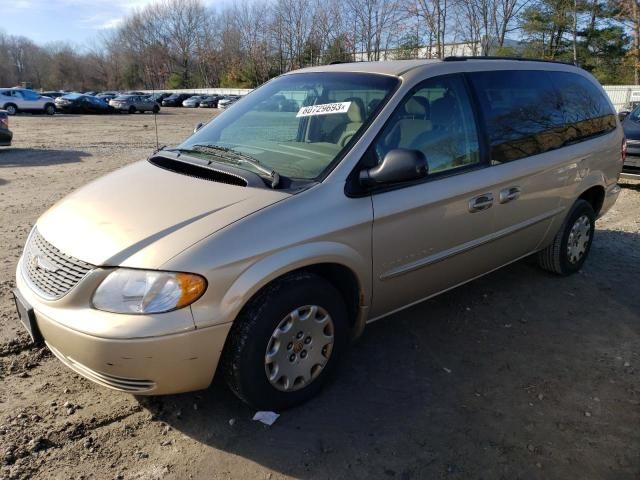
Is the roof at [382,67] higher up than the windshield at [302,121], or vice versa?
the roof at [382,67]

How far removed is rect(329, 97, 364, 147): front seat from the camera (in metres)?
3.06

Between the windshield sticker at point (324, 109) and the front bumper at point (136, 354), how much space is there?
1544 millimetres

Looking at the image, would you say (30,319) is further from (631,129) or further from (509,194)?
(631,129)

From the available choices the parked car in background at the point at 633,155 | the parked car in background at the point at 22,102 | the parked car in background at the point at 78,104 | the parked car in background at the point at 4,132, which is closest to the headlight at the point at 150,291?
the parked car in background at the point at 633,155

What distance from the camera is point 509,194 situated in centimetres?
371

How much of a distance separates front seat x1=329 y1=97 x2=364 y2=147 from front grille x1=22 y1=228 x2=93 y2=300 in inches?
60.9

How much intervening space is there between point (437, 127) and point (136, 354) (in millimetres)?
2264

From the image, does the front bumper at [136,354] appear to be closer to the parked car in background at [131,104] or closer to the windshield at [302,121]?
the windshield at [302,121]

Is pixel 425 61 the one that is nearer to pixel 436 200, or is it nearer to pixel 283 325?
pixel 436 200

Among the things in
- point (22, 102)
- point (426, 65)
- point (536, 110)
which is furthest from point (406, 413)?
point (22, 102)

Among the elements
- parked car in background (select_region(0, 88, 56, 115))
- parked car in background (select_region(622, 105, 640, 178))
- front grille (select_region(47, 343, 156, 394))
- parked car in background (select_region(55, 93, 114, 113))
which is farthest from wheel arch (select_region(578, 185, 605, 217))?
parked car in background (select_region(55, 93, 114, 113))

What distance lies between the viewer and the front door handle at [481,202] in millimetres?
3444

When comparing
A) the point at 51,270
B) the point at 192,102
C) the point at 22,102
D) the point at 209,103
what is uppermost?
the point at 192,102

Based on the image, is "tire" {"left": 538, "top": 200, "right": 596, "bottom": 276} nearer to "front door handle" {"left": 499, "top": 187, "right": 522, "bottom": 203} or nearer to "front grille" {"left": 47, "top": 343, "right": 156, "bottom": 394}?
"front door handle" {"left": 499, "top": 187, "right": 522, "bottom": 203}
